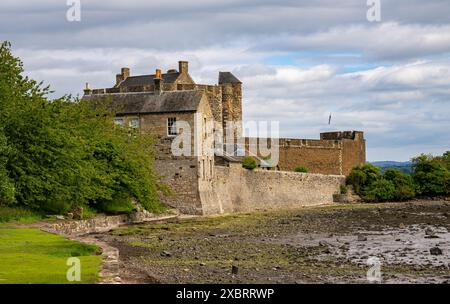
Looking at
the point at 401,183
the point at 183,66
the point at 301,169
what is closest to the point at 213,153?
the point at 183,66

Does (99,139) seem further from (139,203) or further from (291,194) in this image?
(291,194)

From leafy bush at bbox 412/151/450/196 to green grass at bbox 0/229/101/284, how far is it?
52.8m

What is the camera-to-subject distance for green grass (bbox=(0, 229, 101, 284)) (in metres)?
14.9

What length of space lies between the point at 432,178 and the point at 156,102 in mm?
34933

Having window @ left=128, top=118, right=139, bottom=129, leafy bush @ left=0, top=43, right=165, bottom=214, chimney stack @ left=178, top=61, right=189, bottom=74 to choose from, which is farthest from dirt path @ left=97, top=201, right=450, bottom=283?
chimney stack @ left=178, top=61, right=189, bottom=74

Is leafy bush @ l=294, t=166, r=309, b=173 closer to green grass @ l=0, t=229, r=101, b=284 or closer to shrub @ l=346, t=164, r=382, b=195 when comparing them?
shrub @ l=346, t=164, r=382, b=195

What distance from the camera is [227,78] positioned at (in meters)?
74.0

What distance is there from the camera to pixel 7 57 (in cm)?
3244

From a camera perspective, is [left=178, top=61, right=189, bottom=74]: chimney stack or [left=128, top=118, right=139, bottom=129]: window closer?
[left=128, top=118, right=139, bottom=129]: window

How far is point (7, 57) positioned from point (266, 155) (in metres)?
42.4

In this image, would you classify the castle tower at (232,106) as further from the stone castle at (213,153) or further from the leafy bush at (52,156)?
the leafy bush at (52,156)

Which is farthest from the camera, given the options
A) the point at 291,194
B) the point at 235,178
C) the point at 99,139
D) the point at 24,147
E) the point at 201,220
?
the point at 291,194

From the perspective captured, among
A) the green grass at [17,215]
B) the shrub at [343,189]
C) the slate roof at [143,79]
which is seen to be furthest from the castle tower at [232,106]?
the green grass at [17,215]
